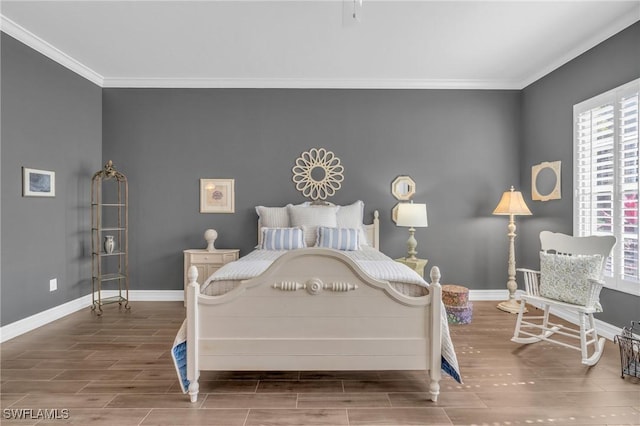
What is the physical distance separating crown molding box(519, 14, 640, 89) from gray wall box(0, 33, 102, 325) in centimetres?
558

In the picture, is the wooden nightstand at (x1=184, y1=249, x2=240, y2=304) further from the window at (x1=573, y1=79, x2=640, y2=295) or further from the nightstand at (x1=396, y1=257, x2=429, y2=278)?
the window at (x1=573, y1=79, x2=640, y2=295)

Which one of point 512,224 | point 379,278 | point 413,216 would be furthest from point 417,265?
point 379,278

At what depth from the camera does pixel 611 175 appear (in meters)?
3.21

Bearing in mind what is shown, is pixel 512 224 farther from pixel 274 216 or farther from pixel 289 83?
pixel 289 83

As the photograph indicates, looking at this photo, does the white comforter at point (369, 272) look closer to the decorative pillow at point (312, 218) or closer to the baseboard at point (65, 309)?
the decorative pillow at point (312, 218)

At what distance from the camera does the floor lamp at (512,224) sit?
4027mm

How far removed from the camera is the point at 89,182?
4270 millimetres

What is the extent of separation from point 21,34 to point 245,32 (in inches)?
85.0

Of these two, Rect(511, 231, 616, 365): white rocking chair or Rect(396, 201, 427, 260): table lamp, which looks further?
Rect(396, 201, 427, 260): table lamp

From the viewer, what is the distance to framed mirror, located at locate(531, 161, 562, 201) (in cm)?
395

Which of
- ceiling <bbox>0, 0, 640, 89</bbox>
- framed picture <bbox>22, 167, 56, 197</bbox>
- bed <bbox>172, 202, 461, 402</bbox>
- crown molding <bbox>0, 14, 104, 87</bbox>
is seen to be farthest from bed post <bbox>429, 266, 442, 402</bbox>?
crown molding <bbox>0, 14, 104, 87</bbox>

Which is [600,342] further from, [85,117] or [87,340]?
[85,117]

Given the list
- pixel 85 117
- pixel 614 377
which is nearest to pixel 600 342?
pixel 614 377

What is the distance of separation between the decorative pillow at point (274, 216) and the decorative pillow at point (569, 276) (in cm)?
267
